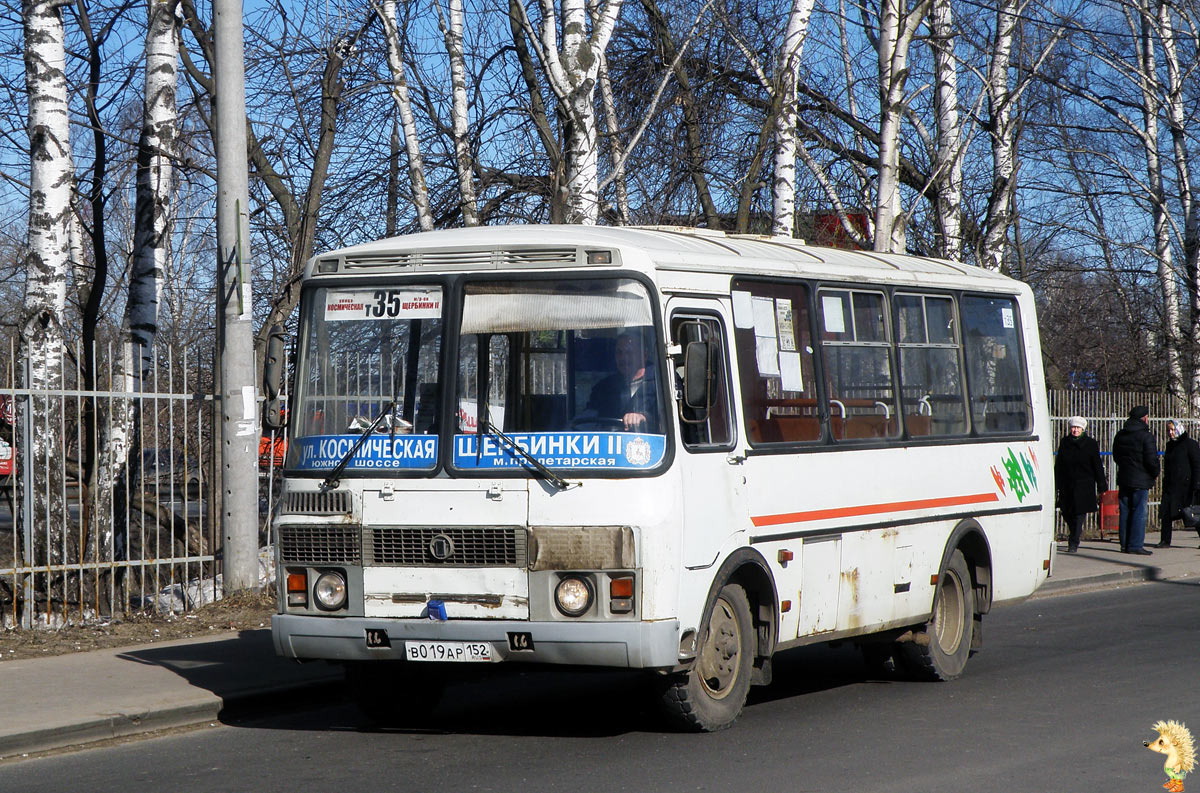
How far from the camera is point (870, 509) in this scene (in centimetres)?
953

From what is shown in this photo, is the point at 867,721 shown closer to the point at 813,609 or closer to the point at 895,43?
the point at 813,609

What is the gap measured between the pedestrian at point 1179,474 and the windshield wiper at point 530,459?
→ 53.1 ft

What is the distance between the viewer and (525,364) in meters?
7.93

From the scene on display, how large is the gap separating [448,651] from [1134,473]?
1504cm

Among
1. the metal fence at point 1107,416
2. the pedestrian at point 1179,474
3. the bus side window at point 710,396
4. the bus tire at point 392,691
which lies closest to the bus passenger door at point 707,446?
the bus side window at point 710,396

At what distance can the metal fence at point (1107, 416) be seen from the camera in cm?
2253

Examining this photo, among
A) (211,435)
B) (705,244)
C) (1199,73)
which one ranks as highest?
(1199,73)

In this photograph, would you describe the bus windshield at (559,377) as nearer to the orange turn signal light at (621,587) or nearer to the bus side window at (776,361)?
the orange turn signal light at (621,587)

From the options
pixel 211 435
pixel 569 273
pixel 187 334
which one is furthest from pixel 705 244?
pixel 187 334

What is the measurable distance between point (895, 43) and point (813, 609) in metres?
11.5

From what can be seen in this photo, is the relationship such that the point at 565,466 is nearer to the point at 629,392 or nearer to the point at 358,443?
the point at 629,392

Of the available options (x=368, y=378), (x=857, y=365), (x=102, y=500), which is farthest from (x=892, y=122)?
(x=368, y=378)

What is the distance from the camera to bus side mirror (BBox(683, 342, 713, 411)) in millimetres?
7691

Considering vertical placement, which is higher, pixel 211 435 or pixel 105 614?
pixel 211 435
